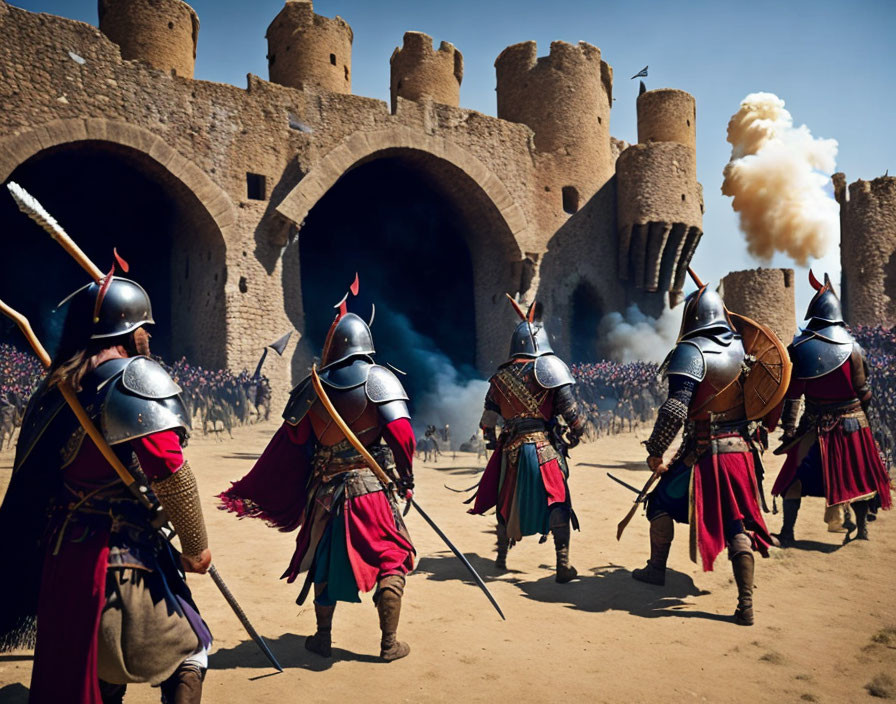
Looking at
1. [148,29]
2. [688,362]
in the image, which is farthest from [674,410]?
[148,29]

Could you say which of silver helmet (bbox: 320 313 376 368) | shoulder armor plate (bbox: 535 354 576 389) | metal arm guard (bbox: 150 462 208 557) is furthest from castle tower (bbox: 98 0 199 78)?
metal arm guard (bbox: 150 462 208 557)

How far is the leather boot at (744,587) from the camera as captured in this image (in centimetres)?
389

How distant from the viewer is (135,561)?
242 cm

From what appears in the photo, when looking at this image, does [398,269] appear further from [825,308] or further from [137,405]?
[137,405]

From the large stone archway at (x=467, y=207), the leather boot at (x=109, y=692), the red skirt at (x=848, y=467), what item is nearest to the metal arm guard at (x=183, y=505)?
the leather boot at (x=109, y=692)

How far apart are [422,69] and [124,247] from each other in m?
7.75

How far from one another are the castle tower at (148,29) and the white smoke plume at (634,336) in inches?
412

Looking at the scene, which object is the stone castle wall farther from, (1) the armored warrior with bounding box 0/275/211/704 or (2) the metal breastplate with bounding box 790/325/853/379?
(1) the armored warrior with bounding box 0/275/211/704

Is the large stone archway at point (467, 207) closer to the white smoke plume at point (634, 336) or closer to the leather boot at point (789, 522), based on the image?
the white smoke plume at point (634, 336)

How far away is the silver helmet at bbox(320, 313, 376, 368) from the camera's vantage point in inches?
149

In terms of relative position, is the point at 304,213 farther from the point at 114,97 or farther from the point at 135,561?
the point at 135,561

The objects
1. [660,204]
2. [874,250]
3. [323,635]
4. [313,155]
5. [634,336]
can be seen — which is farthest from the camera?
[874,250]

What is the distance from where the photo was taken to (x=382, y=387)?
367 cm

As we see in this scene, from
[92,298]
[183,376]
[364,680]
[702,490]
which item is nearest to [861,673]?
[702,490]
